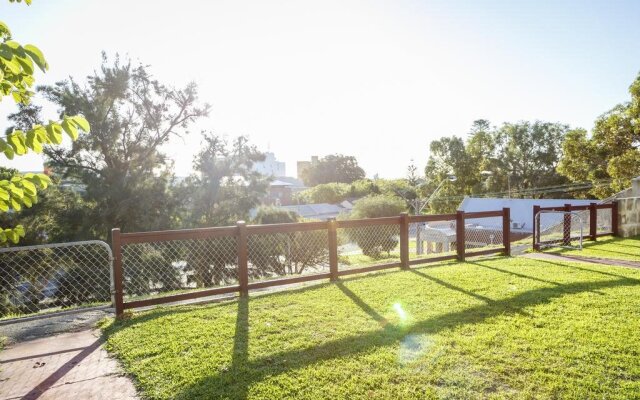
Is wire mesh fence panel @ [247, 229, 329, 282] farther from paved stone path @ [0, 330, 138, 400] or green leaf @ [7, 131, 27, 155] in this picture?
green leaf @ [7, 131, 27, 155]

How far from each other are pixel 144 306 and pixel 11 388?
89.1 inches

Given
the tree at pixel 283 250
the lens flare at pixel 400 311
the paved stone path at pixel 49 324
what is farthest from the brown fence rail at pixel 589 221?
the paved stone path at pixel 49 324

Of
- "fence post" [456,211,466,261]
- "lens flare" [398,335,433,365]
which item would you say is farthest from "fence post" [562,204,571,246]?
"lens flare" [398,335,433,365]

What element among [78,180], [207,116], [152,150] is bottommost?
[78,180]

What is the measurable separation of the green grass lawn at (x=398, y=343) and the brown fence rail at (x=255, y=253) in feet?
2.16

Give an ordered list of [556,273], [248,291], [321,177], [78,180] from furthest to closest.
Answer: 1. [321,177]
2. [78,180]
3. [556,273]
4. [248,291]

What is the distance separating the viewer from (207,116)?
20.1m

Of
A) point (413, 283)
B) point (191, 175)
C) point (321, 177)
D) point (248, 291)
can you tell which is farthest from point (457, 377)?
point (321, 177)

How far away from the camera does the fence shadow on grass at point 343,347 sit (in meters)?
3.02

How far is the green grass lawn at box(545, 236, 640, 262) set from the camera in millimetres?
9000

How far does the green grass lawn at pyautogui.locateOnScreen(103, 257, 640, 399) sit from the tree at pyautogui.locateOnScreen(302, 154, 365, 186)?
72168mm

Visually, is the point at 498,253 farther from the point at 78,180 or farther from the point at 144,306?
the point at 78,180

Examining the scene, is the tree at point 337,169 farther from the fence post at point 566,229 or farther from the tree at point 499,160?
the fence post at point 566,229

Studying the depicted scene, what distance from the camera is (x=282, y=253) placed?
17.7 metres
